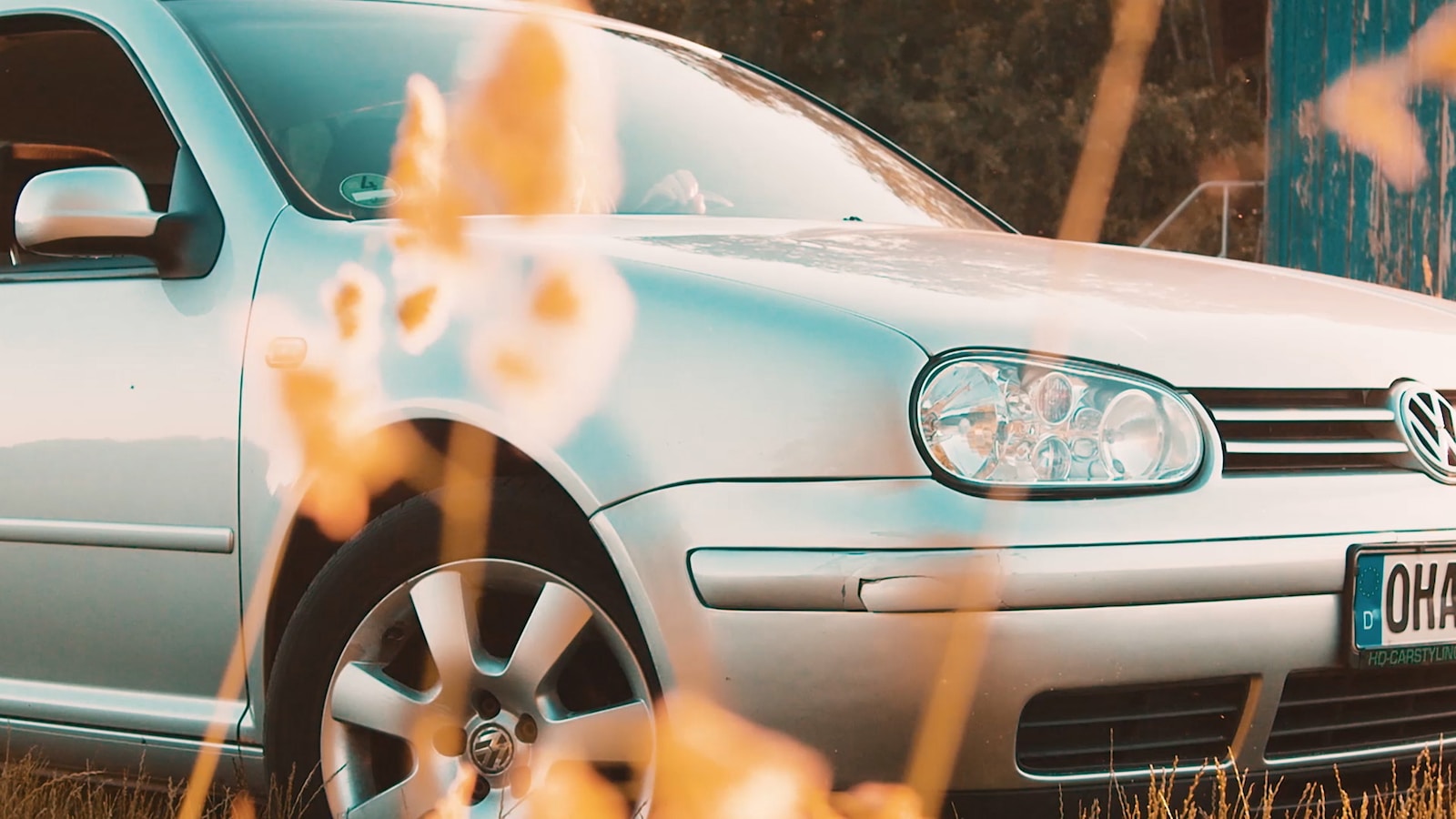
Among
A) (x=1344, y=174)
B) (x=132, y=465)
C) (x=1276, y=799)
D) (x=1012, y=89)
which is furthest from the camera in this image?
(x=1012, y=89)

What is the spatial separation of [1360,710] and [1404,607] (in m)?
0.17

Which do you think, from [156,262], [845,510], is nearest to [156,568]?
[156,262]

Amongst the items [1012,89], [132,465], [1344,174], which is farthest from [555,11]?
[1012,89]

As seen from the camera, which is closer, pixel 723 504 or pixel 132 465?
pixel 723 504

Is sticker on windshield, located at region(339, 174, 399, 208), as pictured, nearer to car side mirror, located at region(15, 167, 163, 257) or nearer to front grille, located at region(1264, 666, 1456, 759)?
car side mirror, located at region(15, 167, 163, 257)

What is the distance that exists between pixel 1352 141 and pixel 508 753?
8.70 meters

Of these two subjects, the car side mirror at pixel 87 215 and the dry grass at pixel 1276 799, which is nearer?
the dry grass at pixel 1276 799

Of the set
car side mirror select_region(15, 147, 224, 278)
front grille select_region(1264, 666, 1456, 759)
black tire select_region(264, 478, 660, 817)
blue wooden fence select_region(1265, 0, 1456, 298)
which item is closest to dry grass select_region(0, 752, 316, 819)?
black tire select_region(264, 478, 660, 817)

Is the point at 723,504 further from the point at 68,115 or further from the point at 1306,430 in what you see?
the point at 68,115

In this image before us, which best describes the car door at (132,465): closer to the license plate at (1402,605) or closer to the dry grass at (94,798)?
the dry grass at (94,798)

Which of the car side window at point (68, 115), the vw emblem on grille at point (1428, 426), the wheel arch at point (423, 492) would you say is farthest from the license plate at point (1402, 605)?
the car side window at point (68, 115)

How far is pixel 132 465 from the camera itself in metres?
2.85

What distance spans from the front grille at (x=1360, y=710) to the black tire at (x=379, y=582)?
0.81 meters

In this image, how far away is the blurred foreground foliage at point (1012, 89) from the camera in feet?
79.8
